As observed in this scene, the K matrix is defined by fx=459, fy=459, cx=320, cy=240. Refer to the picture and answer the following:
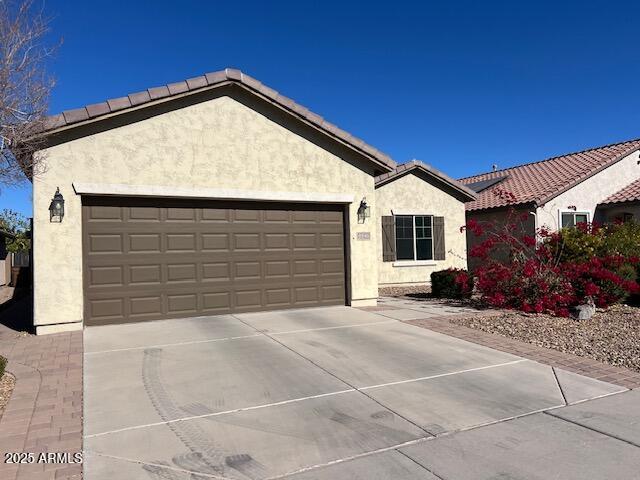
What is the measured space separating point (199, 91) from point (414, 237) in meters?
9.45

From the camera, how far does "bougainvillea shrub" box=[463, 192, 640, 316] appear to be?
9953 millimetres

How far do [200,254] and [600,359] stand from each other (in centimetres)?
715

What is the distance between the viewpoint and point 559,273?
10.1 m

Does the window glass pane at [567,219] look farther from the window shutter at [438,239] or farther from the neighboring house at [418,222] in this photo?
the window shutter at [438,239]

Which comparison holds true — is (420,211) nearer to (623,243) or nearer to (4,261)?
(623,243)

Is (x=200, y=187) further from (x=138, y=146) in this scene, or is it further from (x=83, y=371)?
(x=83, y=371)

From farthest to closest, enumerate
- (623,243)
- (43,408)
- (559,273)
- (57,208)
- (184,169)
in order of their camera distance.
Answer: (623,243)
(559,273)
(184,169)
(57,208)
(43,408)

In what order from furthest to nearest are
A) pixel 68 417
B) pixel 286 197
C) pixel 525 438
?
1. pixel 286 197
2. pixel 68 417
3. pixel 525 438

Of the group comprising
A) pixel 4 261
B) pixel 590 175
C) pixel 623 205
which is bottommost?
pixel 4 261

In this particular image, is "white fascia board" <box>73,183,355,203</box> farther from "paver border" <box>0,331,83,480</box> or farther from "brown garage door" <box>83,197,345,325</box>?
"paver border" <box>0,331,83,480</box>

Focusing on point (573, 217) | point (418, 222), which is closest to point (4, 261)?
point (418, 222)

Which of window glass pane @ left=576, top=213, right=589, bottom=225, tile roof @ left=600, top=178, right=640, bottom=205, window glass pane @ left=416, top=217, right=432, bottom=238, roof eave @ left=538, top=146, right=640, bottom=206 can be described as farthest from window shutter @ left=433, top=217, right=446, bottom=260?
tile roof @ left=600, top=178, right=640, bottom=205

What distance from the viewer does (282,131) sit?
1008 cm

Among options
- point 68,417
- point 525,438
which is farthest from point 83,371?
point 525,438
